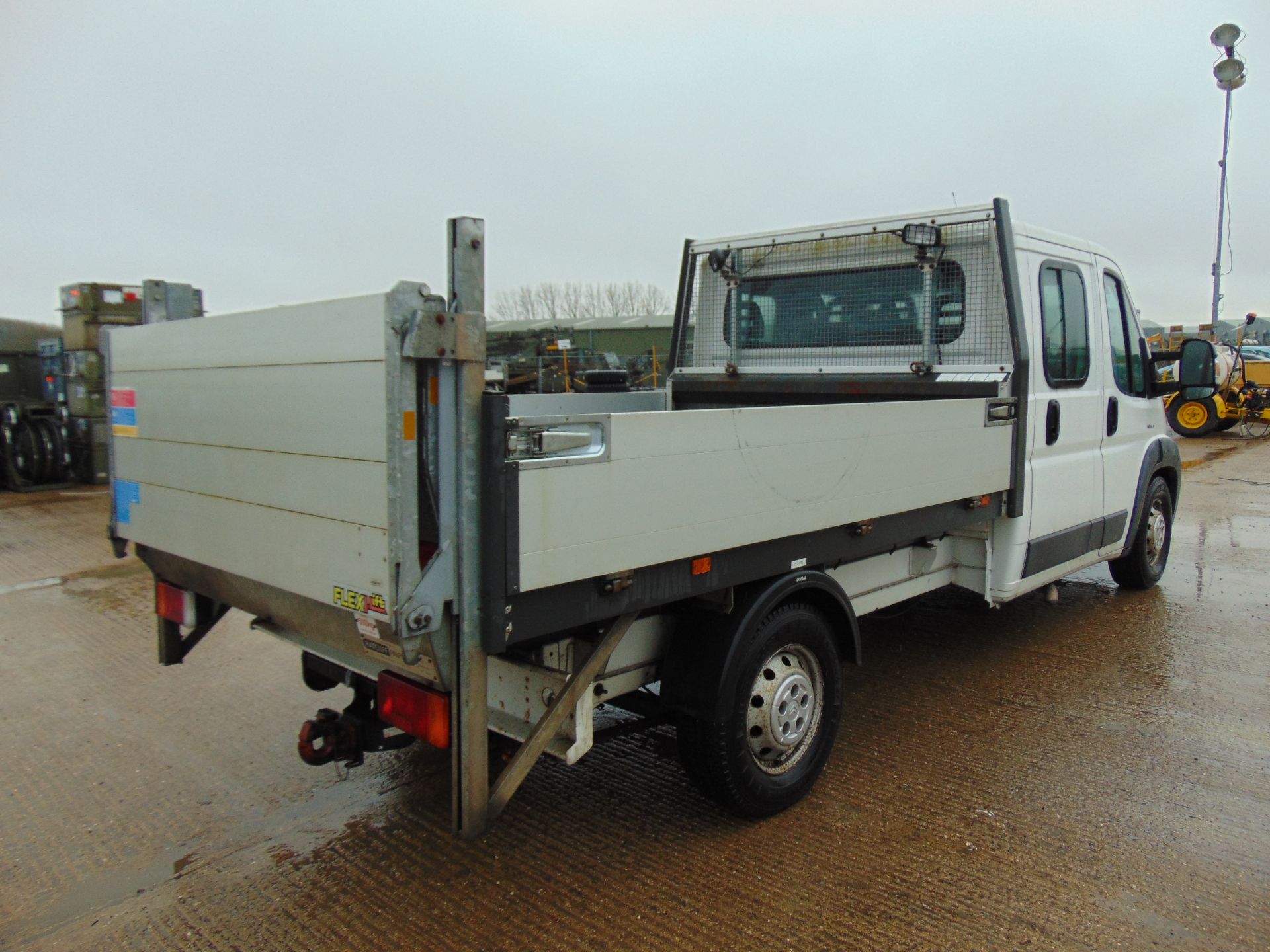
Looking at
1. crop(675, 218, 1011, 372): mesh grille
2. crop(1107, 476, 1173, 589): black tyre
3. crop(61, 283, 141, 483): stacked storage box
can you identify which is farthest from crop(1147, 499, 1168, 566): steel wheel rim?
crop(61, 283, 141, 483): stacked storage box

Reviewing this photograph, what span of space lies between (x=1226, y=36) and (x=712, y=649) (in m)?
19.1

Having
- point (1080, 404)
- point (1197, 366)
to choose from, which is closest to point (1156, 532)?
point (1197, 366)

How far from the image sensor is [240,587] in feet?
9.94

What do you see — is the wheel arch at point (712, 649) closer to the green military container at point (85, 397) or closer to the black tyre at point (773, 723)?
the black tyre at point (773, 723)

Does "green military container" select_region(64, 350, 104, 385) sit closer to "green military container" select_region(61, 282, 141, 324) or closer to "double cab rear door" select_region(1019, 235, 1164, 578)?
"green military container" select_region(61, 282, 141, 324)

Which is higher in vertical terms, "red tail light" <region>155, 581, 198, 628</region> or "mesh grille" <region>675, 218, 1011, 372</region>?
"mesh grille" <region>675, 218, 1011, 372</region>

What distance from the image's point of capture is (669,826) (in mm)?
3430

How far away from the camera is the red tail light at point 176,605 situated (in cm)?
344

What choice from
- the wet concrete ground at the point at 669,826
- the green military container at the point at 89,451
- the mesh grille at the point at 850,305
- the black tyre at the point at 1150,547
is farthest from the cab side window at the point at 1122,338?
the green military container at the point at 89,451

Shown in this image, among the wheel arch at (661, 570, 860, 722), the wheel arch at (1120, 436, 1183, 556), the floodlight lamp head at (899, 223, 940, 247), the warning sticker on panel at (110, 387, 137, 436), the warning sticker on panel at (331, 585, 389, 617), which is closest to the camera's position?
the warning sticker on panel at (331, 585, 389, 617)

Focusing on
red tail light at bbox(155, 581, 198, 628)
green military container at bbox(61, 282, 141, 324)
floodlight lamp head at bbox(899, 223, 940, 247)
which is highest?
green military container at bbox(61, 282, 141, 324)

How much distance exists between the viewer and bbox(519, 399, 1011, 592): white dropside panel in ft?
8.23

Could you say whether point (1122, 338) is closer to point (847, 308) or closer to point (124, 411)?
point (847, 308)

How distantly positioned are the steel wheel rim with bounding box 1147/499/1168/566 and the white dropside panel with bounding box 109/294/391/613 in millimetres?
5809
